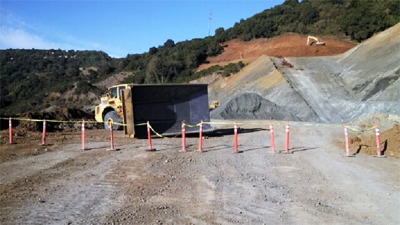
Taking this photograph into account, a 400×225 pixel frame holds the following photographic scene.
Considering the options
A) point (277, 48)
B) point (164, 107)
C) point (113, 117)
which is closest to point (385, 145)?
point (164, 107)

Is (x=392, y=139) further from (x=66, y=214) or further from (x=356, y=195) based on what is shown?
(x=66, y=214)

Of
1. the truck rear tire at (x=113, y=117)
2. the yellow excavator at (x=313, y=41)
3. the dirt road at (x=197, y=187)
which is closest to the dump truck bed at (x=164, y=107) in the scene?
the dirt road at (x=197, y=187)

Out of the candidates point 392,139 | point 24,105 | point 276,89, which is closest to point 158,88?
point 392,139

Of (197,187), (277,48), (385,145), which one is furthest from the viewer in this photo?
(277,48)

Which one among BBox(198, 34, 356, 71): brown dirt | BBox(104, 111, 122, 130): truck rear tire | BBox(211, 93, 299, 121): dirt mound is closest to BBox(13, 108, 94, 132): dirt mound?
BBox(104, 111, 122, 130): truck rear tire

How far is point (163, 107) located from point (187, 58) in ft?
175

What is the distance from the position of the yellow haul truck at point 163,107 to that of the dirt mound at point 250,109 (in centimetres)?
1573

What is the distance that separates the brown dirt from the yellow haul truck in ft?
118

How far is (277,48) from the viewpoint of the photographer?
5916 centimetres

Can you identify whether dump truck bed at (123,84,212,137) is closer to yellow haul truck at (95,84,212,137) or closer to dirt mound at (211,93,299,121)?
yellow haul truck at (95,84,212,137)

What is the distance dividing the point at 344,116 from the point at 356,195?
23256mm

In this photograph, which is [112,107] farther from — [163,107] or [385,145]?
[385,145]

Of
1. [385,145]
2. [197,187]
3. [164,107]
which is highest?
[164,107]

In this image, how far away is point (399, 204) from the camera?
6961 millimetres
